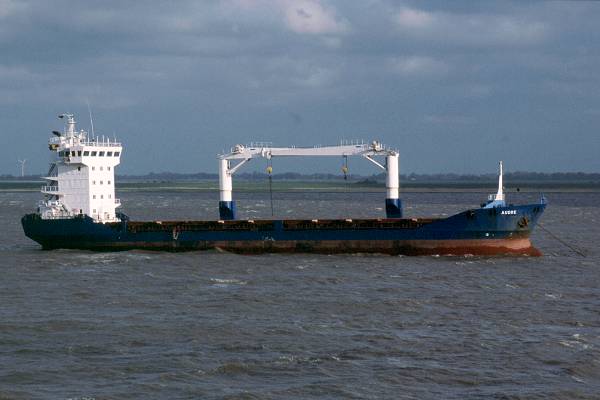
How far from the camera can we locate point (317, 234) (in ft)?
148

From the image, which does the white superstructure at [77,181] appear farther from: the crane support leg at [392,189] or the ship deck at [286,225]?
the crane support leg at [392,189]

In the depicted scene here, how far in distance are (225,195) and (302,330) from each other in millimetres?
26947

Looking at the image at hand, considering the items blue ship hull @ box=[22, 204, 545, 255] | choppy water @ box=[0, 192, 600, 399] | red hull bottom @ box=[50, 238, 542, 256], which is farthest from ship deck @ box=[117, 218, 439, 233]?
choppy water @ box=[0, 192, 600, 399]

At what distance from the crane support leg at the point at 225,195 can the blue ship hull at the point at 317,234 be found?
407 centimetres

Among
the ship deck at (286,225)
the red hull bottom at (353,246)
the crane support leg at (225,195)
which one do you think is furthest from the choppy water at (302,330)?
the crane support leg at (225,195)

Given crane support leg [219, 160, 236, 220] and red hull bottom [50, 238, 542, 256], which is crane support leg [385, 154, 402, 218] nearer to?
red hull bottom [50, 238, 542, 256]

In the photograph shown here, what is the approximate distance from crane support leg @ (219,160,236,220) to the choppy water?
406 inches

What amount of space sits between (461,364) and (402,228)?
22.5 metres

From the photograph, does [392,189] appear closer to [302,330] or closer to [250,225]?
[250,225]

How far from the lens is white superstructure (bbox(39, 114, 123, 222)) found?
4825 cm

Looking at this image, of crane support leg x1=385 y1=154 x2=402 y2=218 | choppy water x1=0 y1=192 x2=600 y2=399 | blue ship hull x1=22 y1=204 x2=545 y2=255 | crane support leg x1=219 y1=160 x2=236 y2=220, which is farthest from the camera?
crane support leg x1=219 y1=160 x2=236 y2=220

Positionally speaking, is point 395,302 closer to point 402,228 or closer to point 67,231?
point 402,228

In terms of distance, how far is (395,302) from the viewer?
1184 inches

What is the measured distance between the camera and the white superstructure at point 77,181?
48.2 m
